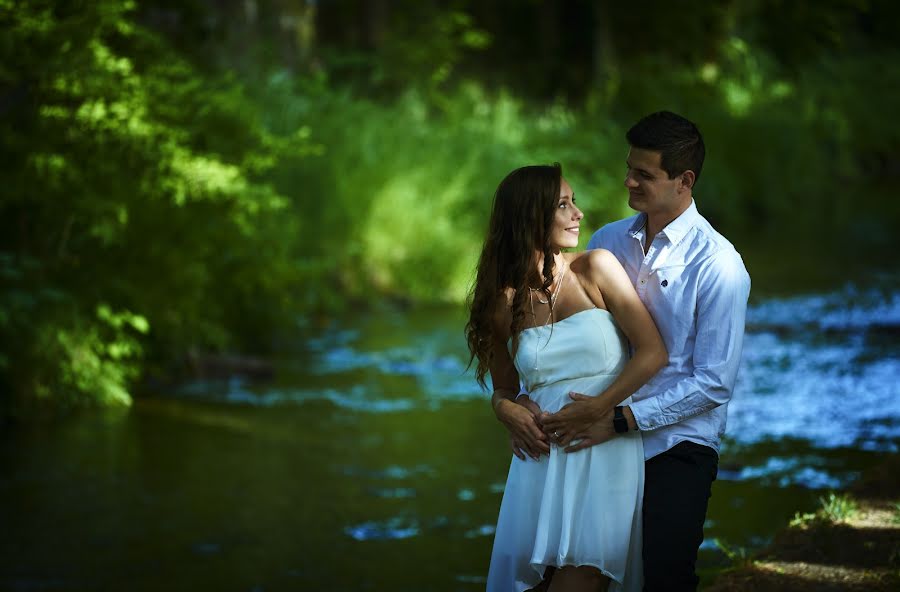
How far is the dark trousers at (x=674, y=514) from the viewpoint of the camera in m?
3.84

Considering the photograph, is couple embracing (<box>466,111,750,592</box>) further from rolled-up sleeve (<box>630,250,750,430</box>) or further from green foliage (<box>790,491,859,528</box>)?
green foliage (<box>790,491,859,528</box>)

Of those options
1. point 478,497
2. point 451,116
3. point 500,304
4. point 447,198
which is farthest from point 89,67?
point 451,116

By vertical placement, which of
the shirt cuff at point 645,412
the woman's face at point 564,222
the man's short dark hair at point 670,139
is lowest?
the shirt cuff at point 645,412

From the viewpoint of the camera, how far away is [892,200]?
1005 inches

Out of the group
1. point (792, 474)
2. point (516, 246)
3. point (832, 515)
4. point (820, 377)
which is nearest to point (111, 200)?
point (792, 474)

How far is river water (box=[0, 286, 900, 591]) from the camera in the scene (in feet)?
21.5

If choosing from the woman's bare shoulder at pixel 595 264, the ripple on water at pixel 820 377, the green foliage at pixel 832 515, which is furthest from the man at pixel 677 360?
the ripple on water at pixel 820 377

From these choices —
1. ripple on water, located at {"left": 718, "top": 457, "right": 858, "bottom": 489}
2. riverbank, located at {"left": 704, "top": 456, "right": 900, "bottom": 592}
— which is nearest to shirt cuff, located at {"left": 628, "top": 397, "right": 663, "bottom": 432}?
riverbank, located at {"left": 704, "top": 456, "right": 900, "bottom": 592}

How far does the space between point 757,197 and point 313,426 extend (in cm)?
1598

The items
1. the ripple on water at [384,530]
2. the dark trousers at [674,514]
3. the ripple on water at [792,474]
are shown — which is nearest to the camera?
the dark trousers at [674,514]

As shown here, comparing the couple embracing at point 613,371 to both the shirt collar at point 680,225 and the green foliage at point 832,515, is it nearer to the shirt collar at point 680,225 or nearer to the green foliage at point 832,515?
the shirt collar at point 680,225

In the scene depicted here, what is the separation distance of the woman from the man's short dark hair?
0.28 m

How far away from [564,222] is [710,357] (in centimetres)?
59

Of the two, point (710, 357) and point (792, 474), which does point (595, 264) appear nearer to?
point (710, 357)
